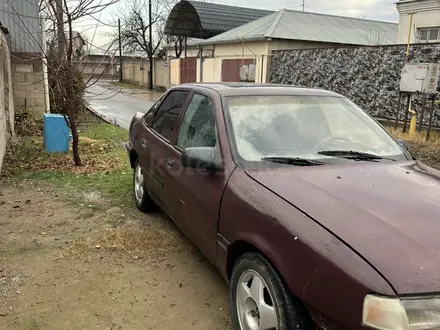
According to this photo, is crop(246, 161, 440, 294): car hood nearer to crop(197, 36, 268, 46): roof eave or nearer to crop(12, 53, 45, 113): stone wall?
crop(12, 53, 45, 113): stone wall

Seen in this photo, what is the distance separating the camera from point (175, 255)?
158 inches

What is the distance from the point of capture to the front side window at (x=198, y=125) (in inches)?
133

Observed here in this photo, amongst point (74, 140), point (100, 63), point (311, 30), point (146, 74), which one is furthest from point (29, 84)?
point (146, 74)

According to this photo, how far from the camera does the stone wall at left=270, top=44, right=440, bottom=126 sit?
1307 centimetres

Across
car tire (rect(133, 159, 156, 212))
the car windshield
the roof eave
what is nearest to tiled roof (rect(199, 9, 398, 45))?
the roof eave

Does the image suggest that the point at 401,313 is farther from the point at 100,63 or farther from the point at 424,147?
the point at 424,147

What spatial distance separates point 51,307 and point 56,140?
18.1ft

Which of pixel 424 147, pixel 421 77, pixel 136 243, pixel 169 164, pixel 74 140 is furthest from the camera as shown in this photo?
pixel 421 77

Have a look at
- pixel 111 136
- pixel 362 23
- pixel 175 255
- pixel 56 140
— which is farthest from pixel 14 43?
pixel 362 23

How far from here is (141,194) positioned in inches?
200

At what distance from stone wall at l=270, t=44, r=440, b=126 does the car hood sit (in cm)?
1040

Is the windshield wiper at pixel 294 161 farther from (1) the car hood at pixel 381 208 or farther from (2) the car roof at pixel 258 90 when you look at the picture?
(2) the car roof at pixel 258 90

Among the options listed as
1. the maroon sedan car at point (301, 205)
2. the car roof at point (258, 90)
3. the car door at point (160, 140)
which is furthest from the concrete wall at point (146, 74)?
the maroon sedan car at point (301, 205)

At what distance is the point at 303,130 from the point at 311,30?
20556 millimetres
